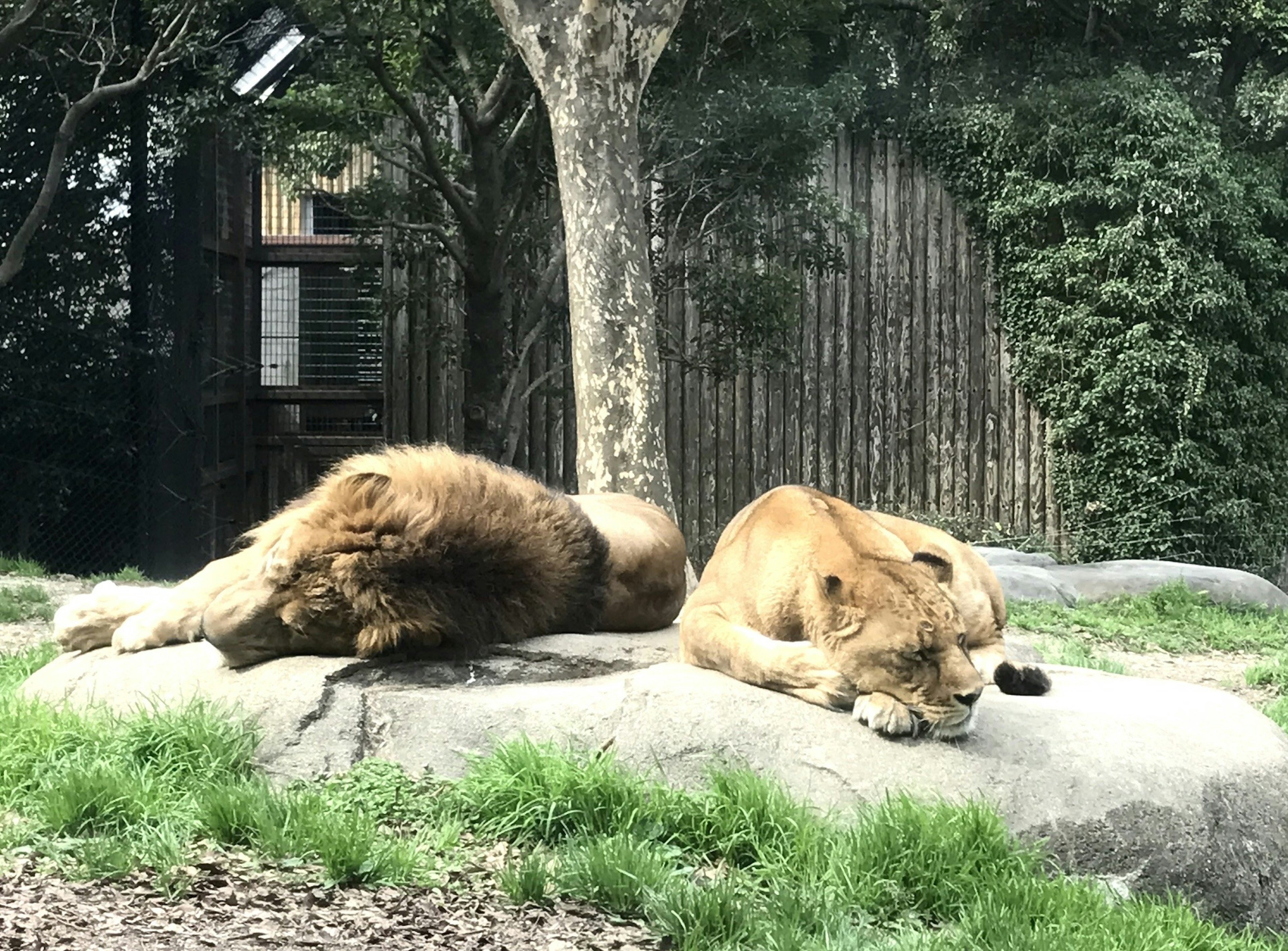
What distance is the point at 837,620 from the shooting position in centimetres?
392

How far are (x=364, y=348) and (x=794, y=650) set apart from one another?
32.3 ft

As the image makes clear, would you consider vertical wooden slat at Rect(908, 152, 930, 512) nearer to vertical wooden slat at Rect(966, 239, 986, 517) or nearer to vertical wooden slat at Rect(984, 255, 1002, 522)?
vertical wooden slat at Rect(966, 239, 986, 517)

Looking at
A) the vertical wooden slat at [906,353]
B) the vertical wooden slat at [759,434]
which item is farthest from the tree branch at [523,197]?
the vertical wooden slat at [906,353]

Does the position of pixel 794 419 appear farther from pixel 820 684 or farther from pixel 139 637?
pixel 820 684

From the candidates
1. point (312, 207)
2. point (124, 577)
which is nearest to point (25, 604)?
point (124, 577)

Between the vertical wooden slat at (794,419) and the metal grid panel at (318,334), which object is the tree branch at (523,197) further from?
the vertical wooden slat at (794,419)

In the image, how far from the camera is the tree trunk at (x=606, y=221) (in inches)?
303

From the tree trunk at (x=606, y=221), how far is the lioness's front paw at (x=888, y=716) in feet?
12.6

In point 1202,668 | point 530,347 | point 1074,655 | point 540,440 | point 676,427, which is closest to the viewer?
point 1074,655

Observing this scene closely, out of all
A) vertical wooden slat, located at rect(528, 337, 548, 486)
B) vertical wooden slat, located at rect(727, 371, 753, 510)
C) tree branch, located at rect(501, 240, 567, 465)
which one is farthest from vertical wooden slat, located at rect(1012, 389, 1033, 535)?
tree branch, located at rect(501, 240, 567, 465)

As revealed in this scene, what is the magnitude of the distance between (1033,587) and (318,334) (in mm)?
6796

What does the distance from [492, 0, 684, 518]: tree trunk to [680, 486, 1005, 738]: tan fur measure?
3.00 m

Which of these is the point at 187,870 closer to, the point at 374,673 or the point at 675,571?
the point at 374,673

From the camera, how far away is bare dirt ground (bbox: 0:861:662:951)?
120 inches
